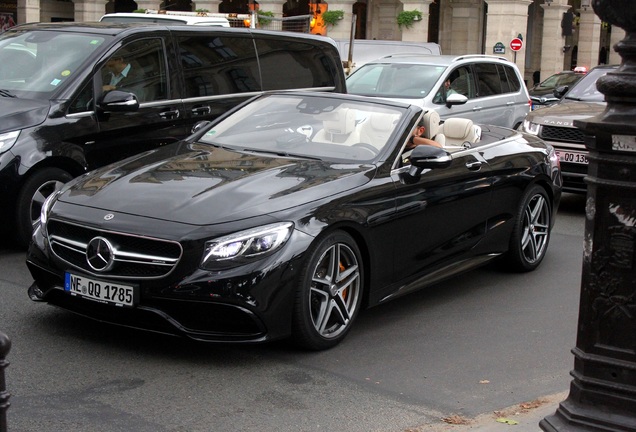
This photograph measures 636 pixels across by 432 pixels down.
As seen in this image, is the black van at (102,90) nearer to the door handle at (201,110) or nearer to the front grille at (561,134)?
the door handle at (201,110)

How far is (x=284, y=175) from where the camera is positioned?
6430mm

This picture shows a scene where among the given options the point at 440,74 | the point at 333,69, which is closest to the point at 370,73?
the point at 440,74

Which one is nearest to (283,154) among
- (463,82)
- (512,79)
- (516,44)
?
(463,82)

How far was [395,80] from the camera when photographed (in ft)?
51.3

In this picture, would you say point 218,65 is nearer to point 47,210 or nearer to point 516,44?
point 47,210

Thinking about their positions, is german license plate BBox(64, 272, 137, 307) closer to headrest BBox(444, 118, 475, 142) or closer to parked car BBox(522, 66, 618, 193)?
headrest BBox(444, 118, 475, 142)

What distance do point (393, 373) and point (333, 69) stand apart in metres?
6.17

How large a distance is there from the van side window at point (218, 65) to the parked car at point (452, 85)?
184 inches

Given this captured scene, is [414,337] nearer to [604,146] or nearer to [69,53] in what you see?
[604,146]

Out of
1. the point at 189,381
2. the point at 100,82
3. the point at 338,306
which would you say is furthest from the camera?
the point at 100,82

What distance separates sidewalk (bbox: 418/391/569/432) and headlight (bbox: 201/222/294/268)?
1396 mm

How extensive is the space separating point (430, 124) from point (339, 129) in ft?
2.51

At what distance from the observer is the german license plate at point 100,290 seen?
224 inches

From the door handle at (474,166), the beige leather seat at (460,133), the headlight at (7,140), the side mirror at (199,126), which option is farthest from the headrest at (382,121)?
the headlight at (7,140)
